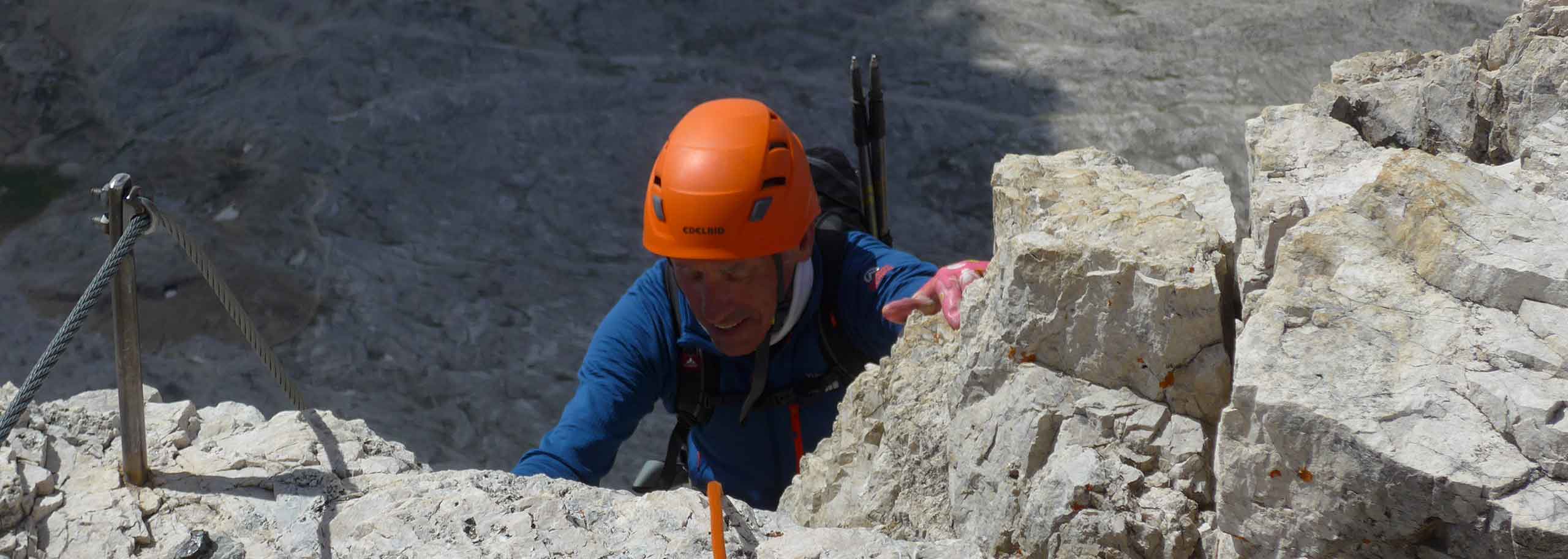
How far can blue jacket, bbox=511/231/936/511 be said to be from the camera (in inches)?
143

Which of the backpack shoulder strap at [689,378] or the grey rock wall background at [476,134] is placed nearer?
the backpack shoulder strap at [689,378]

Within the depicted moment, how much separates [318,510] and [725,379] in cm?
159

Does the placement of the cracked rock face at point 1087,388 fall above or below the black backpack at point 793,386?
above

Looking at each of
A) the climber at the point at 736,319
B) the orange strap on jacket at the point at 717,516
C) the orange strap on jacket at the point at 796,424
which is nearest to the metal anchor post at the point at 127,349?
the climber at the point at 736,319

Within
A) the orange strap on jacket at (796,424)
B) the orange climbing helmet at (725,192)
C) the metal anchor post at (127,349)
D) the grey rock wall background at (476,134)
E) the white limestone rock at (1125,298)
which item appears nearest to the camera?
the white limestone rock at (1125,298)

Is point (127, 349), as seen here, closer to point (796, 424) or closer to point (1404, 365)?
point (796, 424)

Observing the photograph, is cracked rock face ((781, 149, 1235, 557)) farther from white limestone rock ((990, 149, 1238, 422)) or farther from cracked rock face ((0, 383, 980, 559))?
cracked rock face ((0, 383, 980, 559))

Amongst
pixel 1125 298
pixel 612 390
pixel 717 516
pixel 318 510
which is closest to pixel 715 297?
pixel 612 390

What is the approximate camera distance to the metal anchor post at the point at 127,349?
2469 millimetres

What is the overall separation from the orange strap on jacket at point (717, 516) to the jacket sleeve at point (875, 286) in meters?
1.24

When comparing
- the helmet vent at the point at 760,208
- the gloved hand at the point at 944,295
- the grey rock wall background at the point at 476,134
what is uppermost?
the helmet vent at the point at 760,208

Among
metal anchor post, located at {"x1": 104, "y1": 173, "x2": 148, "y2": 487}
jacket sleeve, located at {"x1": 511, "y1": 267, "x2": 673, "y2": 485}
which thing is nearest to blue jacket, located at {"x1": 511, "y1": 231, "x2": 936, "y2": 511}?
jacket sleeve, located at {"x1": 511, "y1": 267, "x2": 673, "y2": 485}

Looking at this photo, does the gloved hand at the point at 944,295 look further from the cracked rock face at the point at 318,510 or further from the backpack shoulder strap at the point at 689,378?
the backpack shoulder strap at the point at 689,378

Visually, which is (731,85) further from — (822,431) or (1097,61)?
(822,431)
